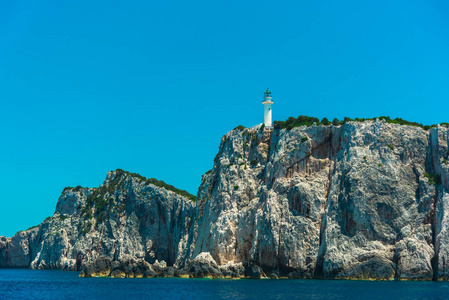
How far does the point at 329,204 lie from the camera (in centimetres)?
6550

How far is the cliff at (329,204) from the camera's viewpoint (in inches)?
2357

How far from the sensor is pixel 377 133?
6725cm

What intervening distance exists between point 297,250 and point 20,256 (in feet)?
352

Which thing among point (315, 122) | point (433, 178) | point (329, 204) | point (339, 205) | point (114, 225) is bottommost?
point (114, 225)

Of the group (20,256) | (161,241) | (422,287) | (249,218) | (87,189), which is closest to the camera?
(422,287)

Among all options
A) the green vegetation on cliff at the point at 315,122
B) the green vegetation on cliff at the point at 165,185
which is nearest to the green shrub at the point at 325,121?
the green vegetation on cliff at the point at 315,122

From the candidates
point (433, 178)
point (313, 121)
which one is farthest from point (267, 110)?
point (433, 178)

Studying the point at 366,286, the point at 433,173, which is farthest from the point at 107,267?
the point at 433,173

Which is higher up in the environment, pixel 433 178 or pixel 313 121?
pixel 313 121

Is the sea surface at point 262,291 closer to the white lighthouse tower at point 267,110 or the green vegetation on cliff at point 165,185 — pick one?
the white lighthouse tower at point 267,110

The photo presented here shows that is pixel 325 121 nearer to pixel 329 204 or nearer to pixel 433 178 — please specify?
pixel 329 204

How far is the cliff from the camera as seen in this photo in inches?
2357

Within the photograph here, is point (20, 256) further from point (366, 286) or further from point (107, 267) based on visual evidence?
point (366, 286)

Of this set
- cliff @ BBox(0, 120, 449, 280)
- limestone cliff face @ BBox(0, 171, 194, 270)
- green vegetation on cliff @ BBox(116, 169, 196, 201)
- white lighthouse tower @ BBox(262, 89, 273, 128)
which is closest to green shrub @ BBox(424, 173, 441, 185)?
cliff @ BBox(0, 120, 449, 280)
